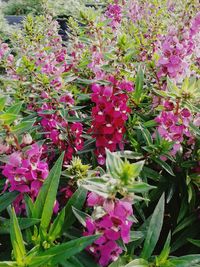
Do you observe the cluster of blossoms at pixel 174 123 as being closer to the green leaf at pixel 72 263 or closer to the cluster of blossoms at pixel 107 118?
the cluster of blossoms at pixel 107 118

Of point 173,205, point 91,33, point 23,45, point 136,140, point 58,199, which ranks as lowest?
point 173,205

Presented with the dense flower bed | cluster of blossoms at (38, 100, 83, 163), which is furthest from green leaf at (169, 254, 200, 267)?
cluster of blossoms at (38, 100, 83, 163)

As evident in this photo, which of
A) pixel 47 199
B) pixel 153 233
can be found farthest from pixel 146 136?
pixel 47 199

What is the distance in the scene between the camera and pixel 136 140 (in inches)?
70.4

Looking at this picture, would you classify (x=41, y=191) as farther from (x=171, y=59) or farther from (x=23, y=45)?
(x=23, y=45)

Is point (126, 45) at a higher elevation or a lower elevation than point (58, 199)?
higher

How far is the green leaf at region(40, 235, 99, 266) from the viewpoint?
1.07 meters

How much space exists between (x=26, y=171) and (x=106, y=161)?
33 cm

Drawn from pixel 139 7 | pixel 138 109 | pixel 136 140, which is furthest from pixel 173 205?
pixel 139 7

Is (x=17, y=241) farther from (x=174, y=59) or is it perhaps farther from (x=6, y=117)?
(x=174, y=59)

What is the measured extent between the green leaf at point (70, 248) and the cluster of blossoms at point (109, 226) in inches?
1.8

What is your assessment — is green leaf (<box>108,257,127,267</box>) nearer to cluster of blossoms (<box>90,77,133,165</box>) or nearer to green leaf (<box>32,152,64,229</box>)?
green leaf (<box>32,152,64,229</box>)

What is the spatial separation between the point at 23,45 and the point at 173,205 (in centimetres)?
163

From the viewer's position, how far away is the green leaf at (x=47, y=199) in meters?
1.24
